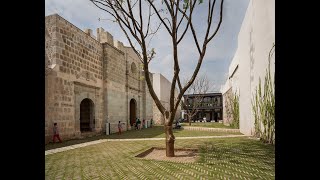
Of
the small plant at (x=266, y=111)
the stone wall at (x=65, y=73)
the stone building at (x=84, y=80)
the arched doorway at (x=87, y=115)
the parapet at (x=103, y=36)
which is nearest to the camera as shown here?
the small plant at (x=266, y=111)

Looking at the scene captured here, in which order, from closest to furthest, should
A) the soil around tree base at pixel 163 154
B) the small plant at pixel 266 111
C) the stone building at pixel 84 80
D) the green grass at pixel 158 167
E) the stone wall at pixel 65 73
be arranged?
1. the green grass at pixel 158 167
2. the soil around tree base at pixel 163 154
3. the small plant at pixel 266 111
4. the stone wall at pixel 65 73
5. the stone building at pixel 84 80

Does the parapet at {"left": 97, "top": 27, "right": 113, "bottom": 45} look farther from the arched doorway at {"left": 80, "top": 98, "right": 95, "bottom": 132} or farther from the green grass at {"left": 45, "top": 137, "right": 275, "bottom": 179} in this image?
the green grass at {"left": 45, "top": 137, "right": 275, "bottom": 179}

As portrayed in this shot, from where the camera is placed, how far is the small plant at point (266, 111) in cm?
957

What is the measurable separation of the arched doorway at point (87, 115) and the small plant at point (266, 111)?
411 inches

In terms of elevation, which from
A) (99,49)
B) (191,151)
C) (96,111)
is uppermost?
(99,49)

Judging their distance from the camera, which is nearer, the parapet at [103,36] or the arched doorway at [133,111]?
the parapet at [103,36]

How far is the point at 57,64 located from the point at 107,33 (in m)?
6.52

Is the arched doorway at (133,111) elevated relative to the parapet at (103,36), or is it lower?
lower

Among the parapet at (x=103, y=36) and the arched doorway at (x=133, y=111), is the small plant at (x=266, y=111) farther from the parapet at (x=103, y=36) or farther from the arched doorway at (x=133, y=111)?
the arched doorway at (x=133, y=111)

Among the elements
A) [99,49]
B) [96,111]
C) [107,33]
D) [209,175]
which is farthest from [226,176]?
[107,33]

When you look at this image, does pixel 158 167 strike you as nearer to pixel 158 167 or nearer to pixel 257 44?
pixel 158 167

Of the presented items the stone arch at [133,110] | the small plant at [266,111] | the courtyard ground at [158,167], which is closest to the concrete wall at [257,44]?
the small plant at [266,111]
